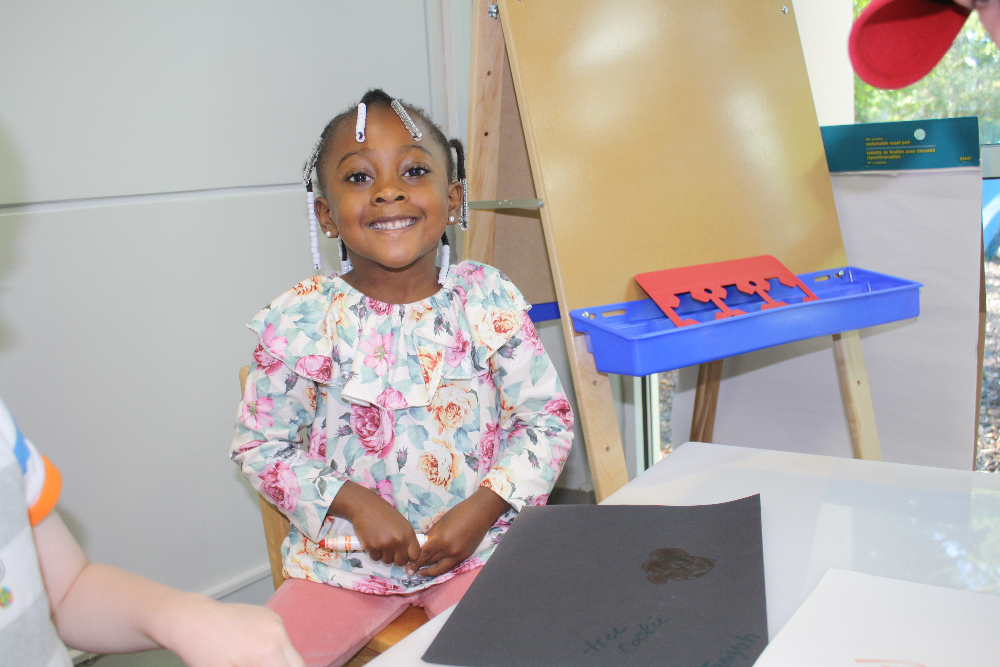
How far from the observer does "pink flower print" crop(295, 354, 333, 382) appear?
0.93 m

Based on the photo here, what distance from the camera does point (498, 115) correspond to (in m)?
1.33

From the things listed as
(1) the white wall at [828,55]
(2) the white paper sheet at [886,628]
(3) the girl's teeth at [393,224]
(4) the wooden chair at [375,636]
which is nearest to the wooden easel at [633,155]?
(3) the girl's teeth at [393,224]

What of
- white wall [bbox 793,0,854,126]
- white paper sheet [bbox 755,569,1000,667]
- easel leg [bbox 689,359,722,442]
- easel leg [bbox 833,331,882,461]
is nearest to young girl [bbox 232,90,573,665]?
white paper sheet [bbox 755,569,1000,667]

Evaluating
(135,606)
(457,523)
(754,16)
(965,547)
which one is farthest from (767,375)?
(135,606)

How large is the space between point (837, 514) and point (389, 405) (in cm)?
54

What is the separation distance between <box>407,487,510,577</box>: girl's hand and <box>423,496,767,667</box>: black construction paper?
318 mm

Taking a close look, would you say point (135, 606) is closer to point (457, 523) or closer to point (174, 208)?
point (457, 523)

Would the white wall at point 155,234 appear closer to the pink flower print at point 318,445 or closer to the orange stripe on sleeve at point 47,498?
the pink flower print at point 318,445

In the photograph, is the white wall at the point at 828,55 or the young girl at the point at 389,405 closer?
the young girl at the point at 389,405

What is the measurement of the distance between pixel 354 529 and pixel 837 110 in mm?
2019

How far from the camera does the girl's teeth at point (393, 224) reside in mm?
994

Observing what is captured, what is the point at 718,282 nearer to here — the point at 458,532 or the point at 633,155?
the point at 633,155

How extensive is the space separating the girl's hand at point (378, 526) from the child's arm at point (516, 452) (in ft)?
0.09

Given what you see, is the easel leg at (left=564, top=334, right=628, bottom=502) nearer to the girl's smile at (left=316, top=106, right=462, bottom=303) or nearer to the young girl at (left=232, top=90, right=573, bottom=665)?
the young girl at (left=232, top=90, right=573, bottom=665)
